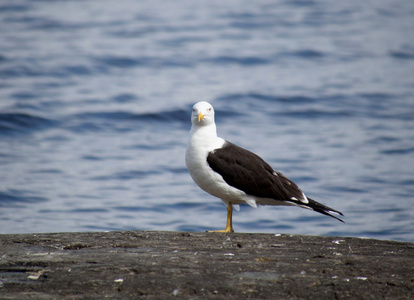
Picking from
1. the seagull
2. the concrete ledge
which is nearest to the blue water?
the seagull

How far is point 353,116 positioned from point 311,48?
4818 mm

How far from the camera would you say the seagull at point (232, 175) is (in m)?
5.68

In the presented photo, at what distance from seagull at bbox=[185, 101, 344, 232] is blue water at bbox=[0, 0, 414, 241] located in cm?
295

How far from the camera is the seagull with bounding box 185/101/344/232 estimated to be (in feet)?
18.6

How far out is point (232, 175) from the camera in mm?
5691

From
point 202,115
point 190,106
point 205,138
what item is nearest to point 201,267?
point 205,138

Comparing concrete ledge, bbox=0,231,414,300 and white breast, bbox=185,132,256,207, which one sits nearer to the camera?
concrete ledge, bbox=0,231,414,300

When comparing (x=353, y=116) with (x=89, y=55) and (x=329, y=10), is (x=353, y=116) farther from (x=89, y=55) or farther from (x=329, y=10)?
(x=329, y=10)

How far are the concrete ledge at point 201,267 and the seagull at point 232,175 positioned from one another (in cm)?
70

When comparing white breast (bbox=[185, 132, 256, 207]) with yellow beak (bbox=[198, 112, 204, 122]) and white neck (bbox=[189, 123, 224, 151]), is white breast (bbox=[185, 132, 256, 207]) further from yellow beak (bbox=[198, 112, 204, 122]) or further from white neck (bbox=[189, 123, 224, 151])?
yellow beak (bbox=[198, 112, 204, 122])

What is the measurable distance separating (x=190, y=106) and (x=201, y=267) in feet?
33.5

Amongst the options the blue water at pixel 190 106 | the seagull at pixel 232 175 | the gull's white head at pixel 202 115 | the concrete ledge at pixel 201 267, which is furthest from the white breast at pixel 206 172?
the blue water at pixel 190 106

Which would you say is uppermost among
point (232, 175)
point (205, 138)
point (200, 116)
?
point (200, 116)

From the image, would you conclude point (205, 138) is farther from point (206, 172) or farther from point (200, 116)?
point (206, 172)
